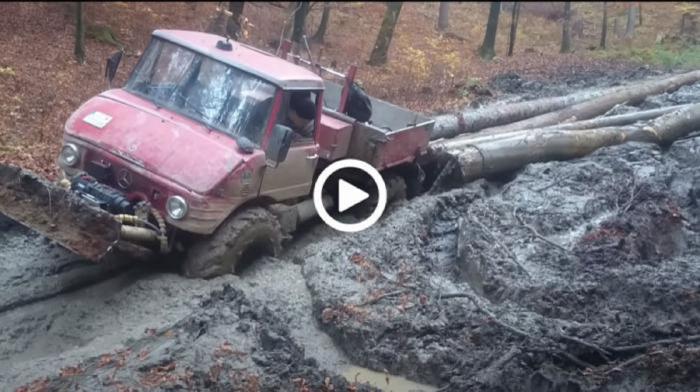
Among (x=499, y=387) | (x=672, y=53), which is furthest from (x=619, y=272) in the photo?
(x=672, y=53)

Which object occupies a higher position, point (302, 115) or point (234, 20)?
point (302, 115)

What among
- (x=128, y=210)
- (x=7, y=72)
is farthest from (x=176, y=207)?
(x=7, y=72)

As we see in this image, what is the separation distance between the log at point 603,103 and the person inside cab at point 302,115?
216 inches

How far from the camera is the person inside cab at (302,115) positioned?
883 centimetres

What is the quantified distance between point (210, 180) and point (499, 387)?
3229 millimetres

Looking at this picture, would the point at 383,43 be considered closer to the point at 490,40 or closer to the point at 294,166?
the point at 490,40

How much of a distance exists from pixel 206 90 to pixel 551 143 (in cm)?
631

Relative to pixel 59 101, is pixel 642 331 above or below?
above

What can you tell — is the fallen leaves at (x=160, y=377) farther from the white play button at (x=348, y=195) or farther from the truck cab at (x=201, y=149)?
the white play button at (x=348, y=195)

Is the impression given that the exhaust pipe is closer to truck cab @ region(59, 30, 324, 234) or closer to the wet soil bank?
truck cab @ region(59, 30, 324, 234)

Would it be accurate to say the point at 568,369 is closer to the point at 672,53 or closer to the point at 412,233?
the point at 412,233

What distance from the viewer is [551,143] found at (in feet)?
41.8

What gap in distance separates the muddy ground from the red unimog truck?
53 centimetres

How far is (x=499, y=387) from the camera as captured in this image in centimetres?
666
